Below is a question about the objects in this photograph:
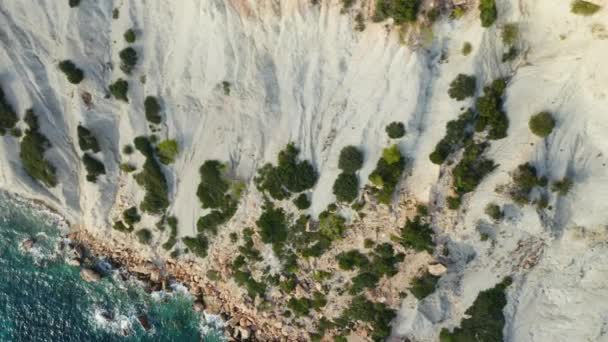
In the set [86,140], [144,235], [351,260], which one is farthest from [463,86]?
[86,140]

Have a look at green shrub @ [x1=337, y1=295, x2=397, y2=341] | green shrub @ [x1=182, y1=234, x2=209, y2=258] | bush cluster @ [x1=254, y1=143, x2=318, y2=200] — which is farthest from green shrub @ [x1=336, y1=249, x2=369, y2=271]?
green shrub @ [x1=182, y1=234, x2=209, y2=258]

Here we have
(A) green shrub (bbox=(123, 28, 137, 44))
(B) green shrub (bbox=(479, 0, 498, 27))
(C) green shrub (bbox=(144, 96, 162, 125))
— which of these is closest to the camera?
(B) green shrub (bbox=(479, 0, 498, 27))

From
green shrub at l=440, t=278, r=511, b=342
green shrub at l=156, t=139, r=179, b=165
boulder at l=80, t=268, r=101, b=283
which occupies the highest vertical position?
green shrub at l=156, t=139, r=179, b=165

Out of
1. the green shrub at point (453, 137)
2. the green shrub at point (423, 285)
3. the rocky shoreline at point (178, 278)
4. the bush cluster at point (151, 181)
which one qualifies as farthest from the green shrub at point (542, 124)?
the bush cluster at point (151, 181)

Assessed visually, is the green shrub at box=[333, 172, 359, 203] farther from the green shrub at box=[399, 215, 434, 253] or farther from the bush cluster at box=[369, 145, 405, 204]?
the green shrub at box=[399, 215, 434, 253]

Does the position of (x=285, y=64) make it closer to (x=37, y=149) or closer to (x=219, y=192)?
(x=219, y=192)

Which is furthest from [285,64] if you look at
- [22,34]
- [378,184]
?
[22,34]
